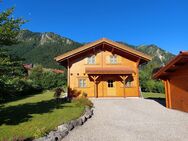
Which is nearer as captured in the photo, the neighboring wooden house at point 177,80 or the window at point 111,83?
the neighboring wooden house at point 177,80

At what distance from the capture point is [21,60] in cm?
1223

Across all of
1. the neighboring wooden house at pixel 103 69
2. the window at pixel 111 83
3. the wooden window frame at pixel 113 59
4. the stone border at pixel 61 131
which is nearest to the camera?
the stone border at pixel 61 131

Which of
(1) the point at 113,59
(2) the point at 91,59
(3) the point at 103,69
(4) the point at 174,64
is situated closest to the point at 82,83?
(3) the point at 103,69

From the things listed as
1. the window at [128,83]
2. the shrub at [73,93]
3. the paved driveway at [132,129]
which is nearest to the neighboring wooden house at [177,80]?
the paved driveway at [132,129]

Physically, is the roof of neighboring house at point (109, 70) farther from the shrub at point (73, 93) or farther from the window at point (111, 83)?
the shrub at point (73, 93)

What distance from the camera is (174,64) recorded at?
16266mm

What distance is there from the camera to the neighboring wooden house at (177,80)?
51.5 ft

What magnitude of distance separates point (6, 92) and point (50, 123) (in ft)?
A: 9.07

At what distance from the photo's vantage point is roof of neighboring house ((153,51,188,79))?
14684 mm

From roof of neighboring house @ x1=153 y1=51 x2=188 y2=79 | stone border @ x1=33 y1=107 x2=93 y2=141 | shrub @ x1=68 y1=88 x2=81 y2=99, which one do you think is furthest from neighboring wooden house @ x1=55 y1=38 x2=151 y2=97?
stone border @ x1=33 y1=107 x2=93 y2=141

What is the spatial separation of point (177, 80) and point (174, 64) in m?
1.45

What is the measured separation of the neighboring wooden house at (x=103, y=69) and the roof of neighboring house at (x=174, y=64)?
27.1 feet

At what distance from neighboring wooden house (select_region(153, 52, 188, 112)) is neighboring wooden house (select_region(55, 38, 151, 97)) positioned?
831 centimetres

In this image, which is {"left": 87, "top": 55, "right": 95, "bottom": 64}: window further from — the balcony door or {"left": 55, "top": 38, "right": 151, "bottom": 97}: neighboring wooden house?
the balcony door
